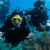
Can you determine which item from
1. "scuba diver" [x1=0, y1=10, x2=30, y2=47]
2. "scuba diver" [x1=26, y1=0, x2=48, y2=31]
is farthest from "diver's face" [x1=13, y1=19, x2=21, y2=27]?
"scuba diver" [x1=26, y1=0, x2=48, y2=31]

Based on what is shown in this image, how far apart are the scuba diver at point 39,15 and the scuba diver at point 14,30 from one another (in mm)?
81

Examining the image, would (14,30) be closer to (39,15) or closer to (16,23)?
(16,23)

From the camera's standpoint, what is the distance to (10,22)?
1747mm

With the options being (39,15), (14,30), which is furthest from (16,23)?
(39,15)

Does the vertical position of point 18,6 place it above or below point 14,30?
above

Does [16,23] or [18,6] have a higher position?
[18,6]

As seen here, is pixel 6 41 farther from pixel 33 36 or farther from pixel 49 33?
pixel 49 33

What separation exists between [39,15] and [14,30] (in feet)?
0.82

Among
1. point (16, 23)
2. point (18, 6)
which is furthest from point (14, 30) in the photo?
point (18, 6)

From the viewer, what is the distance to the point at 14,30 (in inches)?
69.0

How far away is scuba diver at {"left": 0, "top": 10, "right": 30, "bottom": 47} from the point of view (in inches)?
68.9

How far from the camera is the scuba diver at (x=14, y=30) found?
175 centimetres

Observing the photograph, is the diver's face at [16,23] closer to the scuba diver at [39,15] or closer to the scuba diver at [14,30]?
the scuba diver at [14,30]

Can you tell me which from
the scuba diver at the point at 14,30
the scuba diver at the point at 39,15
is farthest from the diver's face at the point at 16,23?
the scuba diver at the point at 39,15
